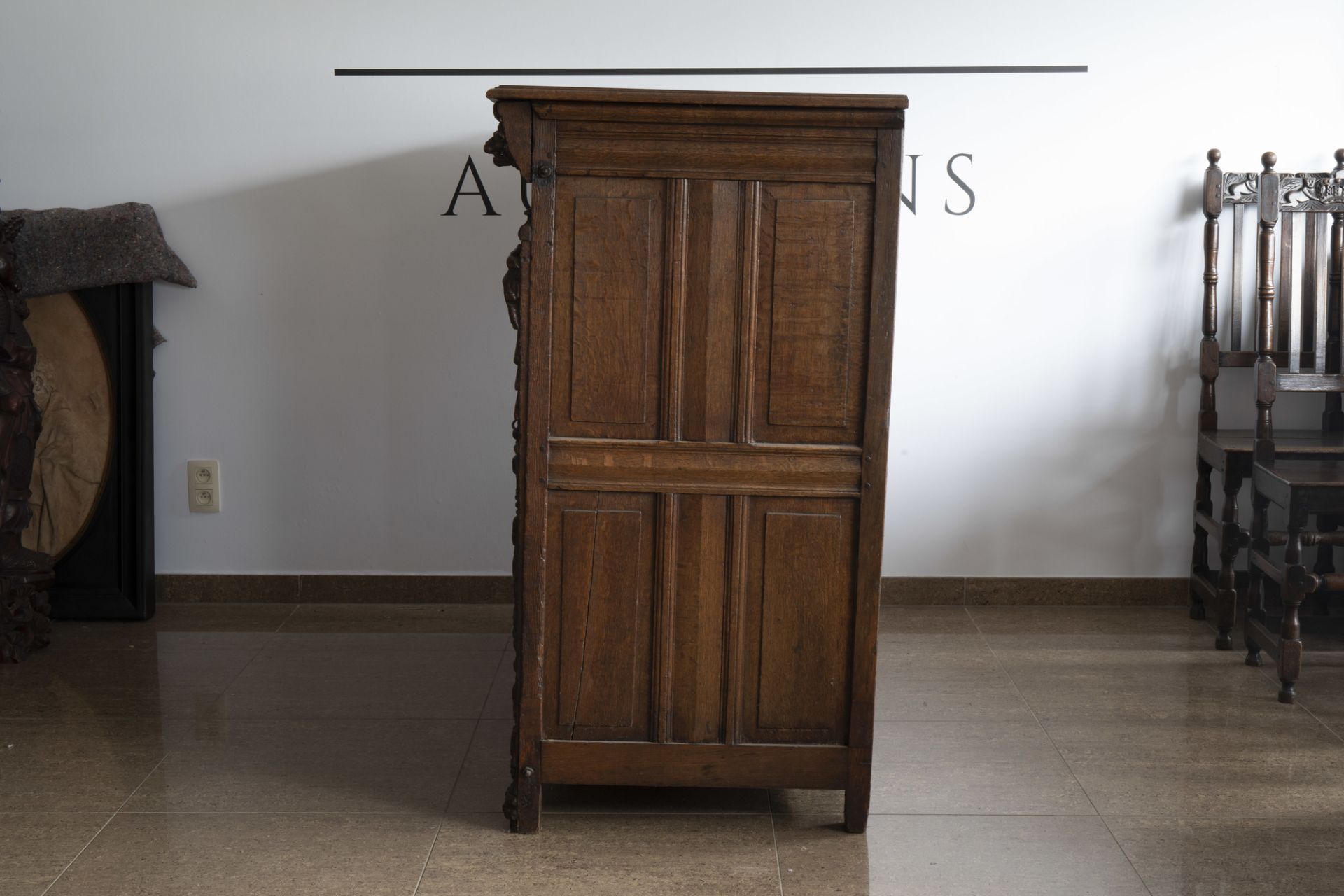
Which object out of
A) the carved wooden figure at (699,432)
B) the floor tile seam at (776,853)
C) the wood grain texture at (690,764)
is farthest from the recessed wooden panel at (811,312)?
the floor tile seam at (776,853)

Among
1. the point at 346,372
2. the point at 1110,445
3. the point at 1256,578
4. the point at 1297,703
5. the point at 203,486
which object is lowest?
the point at 1297,703

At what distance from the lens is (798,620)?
2359mm

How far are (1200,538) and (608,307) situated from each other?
7.57 feet

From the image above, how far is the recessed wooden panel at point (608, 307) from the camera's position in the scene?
2.25 meters

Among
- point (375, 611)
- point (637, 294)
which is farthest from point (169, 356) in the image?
point (637, 294)

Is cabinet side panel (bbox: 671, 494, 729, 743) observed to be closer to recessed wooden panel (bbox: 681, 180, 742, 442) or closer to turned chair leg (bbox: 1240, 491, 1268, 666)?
recessed wooden panel (bbox: 681, 180, 742, 442)

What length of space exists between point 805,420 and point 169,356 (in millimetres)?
2263

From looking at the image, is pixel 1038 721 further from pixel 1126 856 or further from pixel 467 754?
pixel 467 754

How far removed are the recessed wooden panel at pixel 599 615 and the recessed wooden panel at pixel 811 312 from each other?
32 centimetres

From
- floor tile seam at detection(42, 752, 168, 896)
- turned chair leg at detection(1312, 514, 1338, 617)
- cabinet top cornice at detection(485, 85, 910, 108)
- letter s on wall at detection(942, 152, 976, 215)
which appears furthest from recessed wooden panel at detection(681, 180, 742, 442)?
turned chair leg at detection(1312, 514, 1338, 617)

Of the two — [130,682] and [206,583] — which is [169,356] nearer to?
[206,583]

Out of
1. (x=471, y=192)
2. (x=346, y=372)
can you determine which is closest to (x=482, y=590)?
(x=346, y=372)

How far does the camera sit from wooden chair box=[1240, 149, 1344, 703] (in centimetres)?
310

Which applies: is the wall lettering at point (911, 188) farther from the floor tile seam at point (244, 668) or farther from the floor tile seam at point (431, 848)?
the floor tile seam at point (431, 848)
